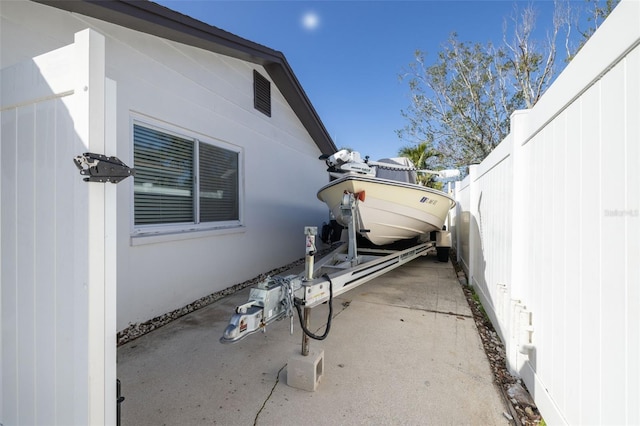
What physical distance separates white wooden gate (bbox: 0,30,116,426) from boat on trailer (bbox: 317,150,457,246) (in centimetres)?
283

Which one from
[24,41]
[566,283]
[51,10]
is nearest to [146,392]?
[566,283]

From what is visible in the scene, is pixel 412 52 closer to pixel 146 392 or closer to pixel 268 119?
pixel 268 119

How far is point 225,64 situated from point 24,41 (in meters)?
2.64

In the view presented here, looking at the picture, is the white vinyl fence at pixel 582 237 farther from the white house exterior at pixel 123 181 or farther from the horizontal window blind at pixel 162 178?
the horizontal window blind at pixel 162 178

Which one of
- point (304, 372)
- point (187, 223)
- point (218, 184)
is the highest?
point (218, 184)

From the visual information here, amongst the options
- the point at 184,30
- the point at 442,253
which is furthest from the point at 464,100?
the point at 184,30

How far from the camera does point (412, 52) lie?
42.6ft

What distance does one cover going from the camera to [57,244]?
3.99ft

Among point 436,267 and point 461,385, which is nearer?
point 461,385

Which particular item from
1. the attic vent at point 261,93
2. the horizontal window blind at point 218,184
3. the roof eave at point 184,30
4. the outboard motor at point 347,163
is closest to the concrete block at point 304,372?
the outboard motor at point 347,163

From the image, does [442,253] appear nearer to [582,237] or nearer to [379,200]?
[379,200]

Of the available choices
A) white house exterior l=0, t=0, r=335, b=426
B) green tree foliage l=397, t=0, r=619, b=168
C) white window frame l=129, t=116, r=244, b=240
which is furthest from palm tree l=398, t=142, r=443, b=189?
white window frame l=129, t=116, r=244, b=240

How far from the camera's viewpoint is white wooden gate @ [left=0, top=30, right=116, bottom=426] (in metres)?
1.14

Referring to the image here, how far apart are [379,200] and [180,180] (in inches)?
107
